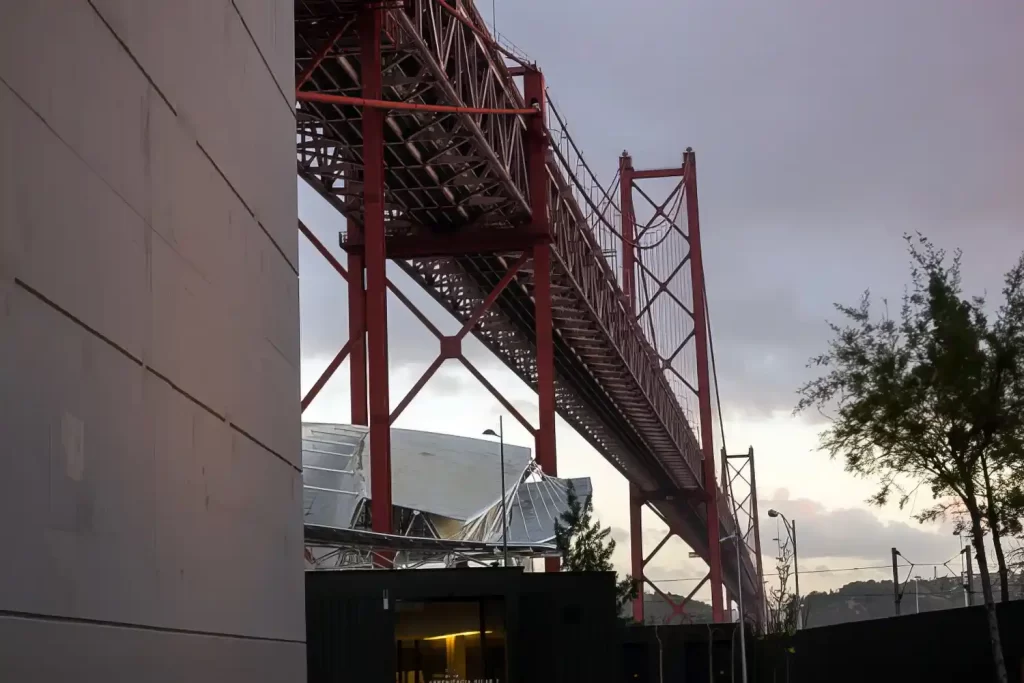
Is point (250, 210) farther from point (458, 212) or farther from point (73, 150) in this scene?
point (458, 212)

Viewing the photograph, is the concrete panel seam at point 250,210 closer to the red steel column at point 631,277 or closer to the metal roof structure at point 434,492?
the metal roof structure at point 434,492

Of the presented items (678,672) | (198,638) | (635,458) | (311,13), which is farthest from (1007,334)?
(635,458)

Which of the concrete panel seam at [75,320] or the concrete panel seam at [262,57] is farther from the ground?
the concrete panel seam at [262,57]

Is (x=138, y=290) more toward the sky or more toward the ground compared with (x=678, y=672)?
more toward the sky

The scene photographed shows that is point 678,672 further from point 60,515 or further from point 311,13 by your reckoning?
point 60,515

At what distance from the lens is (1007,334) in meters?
19.3

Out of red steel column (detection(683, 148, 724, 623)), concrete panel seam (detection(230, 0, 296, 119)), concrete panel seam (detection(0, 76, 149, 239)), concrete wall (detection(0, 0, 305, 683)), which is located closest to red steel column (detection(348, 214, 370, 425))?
concrete panel seam (detection(230, 0, 296, 119))

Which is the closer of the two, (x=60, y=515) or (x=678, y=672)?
(x=60, y=515)

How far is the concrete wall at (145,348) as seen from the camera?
8.66 ft

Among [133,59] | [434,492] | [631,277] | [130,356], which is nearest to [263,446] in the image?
[130,356]

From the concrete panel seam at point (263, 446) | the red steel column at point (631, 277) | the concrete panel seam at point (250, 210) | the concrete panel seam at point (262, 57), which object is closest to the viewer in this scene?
the concrete panel seam at point (250, 210)

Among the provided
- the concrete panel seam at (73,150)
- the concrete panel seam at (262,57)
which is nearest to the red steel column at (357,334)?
the concrete panel seam at (262,57)

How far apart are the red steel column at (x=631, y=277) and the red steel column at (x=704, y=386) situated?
8.99 ft

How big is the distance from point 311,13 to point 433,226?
1072 cm
